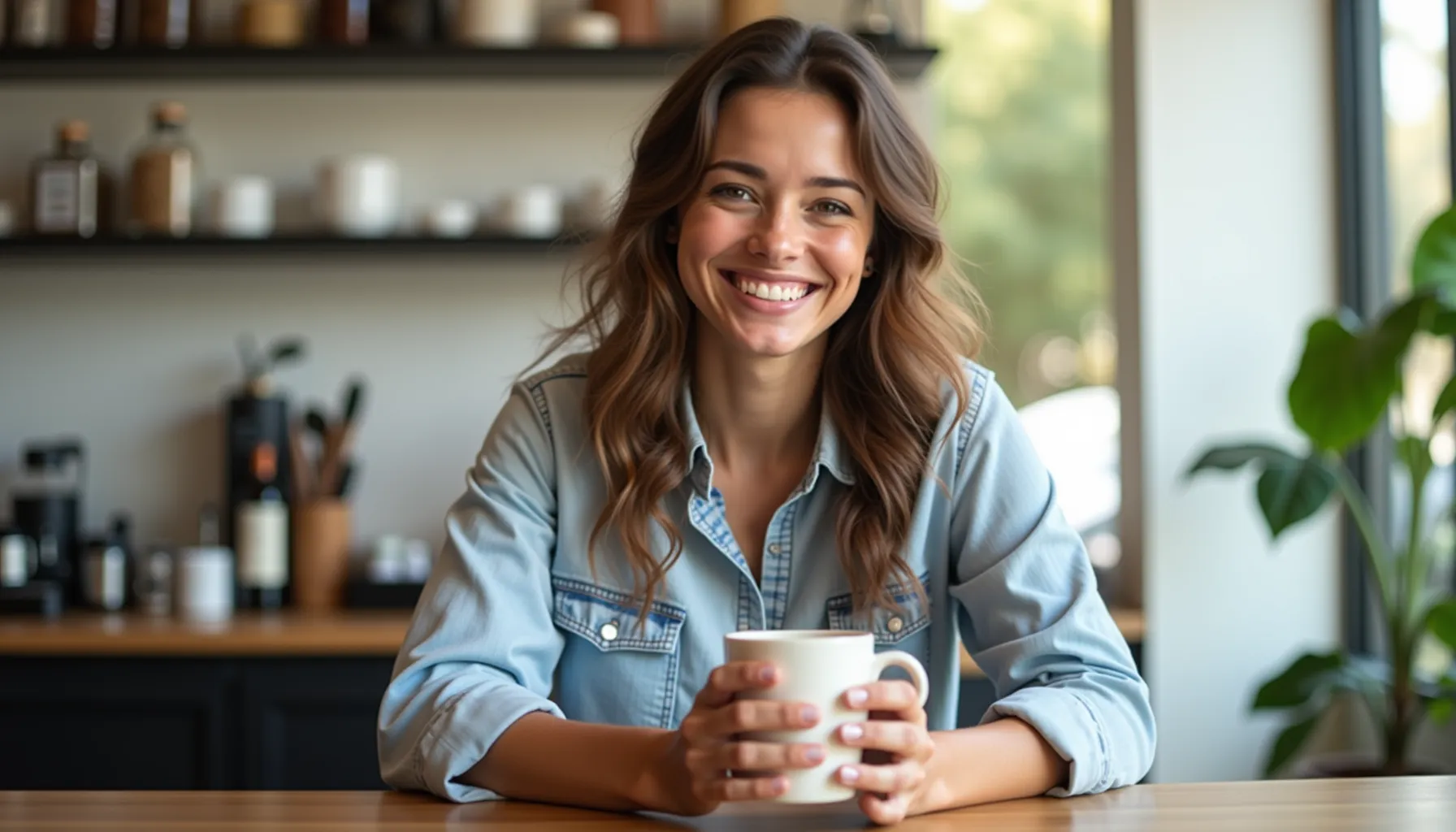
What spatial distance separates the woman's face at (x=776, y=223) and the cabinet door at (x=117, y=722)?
166cm

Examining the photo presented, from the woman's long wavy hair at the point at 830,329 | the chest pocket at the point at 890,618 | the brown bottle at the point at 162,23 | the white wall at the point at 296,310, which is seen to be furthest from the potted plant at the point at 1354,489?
the brown bottle at the point at 162,23

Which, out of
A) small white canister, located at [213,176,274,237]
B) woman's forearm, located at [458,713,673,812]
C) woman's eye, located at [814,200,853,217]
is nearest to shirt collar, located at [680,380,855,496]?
woman's eye, located at [814,200,853,217]

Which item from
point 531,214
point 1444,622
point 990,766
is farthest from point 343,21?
point 990,766

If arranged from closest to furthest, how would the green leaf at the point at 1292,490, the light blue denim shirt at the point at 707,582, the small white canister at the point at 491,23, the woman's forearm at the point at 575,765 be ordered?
1. the woman's forearm at the point at 575,765
2. the light blue denim shirt at the point at 707,582
3. the green leaf at the point at 1292,490
4. the small white canister at the point at 491,23

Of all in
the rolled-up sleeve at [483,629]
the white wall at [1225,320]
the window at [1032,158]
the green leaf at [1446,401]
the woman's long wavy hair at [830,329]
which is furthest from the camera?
the window at [1032,158]

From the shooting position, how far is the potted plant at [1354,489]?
7.95 ft

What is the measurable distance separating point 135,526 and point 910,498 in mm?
2382

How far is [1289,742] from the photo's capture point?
8.89ft

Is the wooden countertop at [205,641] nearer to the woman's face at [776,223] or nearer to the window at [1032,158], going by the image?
the woman's face at [776,223]

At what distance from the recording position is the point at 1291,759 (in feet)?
9.51

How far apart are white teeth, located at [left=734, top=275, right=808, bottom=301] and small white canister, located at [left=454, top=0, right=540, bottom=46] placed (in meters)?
1.85

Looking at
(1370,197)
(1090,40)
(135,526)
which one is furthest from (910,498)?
(1090,40)

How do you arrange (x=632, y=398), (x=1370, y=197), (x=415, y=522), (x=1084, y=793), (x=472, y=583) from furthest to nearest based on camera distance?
(x=415, y=522)
(x=1370, y=197)
(x=632, y=398)
(x=472, y=583)
(x=1084, y=793)

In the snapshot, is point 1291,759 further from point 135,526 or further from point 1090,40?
point 1090,40
